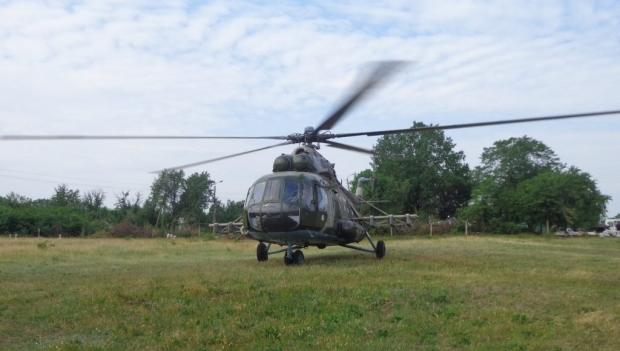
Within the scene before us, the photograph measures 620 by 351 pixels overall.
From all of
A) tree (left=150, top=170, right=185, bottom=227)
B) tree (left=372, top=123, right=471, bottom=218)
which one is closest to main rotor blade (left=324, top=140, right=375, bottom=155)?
tree (left=372, top=123, right=471, bottom=218)

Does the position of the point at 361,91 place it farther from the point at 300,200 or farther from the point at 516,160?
the point at 516,160

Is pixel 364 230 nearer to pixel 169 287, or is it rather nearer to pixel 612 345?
pixel 169 287

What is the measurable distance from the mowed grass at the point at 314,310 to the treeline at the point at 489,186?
61.8 meters

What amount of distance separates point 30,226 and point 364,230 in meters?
70.9

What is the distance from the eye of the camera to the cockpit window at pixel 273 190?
62.0ft

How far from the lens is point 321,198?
788 inches

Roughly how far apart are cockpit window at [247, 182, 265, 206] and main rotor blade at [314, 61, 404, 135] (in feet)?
8.22

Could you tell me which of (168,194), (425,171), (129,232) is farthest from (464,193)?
(168,194)

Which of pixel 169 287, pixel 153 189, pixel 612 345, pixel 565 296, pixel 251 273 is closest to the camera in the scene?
pixel 612 345

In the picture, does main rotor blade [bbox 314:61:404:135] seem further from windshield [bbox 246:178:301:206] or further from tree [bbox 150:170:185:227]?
tree [bbox 150:170:185:227]

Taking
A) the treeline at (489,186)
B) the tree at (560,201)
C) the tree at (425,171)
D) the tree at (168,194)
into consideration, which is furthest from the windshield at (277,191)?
the tree at (168,194)

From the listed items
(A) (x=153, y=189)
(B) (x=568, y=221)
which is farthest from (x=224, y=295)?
(A) (x=153, y=189)

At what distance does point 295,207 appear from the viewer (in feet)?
61.5

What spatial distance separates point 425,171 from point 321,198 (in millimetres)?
68234
